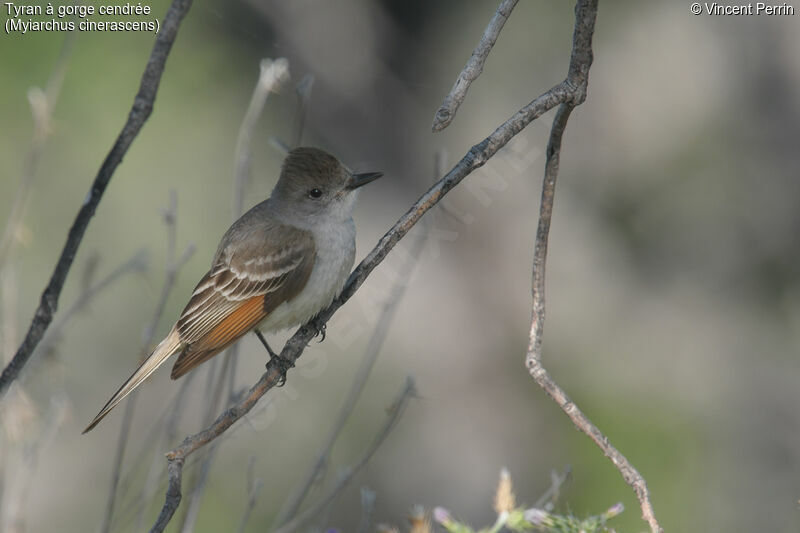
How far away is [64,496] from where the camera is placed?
773 centimetres

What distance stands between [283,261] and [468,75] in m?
2.07

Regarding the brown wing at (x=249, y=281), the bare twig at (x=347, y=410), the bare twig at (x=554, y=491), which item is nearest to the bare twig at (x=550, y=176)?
the bare twig at (x=554, y=491)

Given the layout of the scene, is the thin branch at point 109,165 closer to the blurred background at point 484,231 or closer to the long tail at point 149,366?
the long tail at point 149,366

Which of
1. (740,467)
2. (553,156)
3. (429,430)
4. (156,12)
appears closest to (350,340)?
(429,430)

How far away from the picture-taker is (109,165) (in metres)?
2.12

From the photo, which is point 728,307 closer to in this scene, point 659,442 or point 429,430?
point 659,442

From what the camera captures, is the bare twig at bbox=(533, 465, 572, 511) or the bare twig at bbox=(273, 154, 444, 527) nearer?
the bare twig at bbox=(533, 465, 572, 511)

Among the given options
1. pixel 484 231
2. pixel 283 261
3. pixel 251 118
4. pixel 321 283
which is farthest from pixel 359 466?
pixel 484 231

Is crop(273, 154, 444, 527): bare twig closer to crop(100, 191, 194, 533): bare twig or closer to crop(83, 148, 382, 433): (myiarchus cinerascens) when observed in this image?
crop(83, 148, 382, 433): (myiarchus cinerascens)

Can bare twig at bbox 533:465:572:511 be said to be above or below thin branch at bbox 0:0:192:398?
below

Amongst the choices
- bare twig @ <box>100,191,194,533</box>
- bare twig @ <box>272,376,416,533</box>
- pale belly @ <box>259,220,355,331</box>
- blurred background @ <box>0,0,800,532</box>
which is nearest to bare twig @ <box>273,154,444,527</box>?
bare twig @ <box>272,376,416,533</box>

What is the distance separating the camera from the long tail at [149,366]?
3469 millimetres

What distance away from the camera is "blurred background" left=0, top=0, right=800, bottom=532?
793 cm

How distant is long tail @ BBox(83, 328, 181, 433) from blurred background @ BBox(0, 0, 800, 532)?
367 cm
